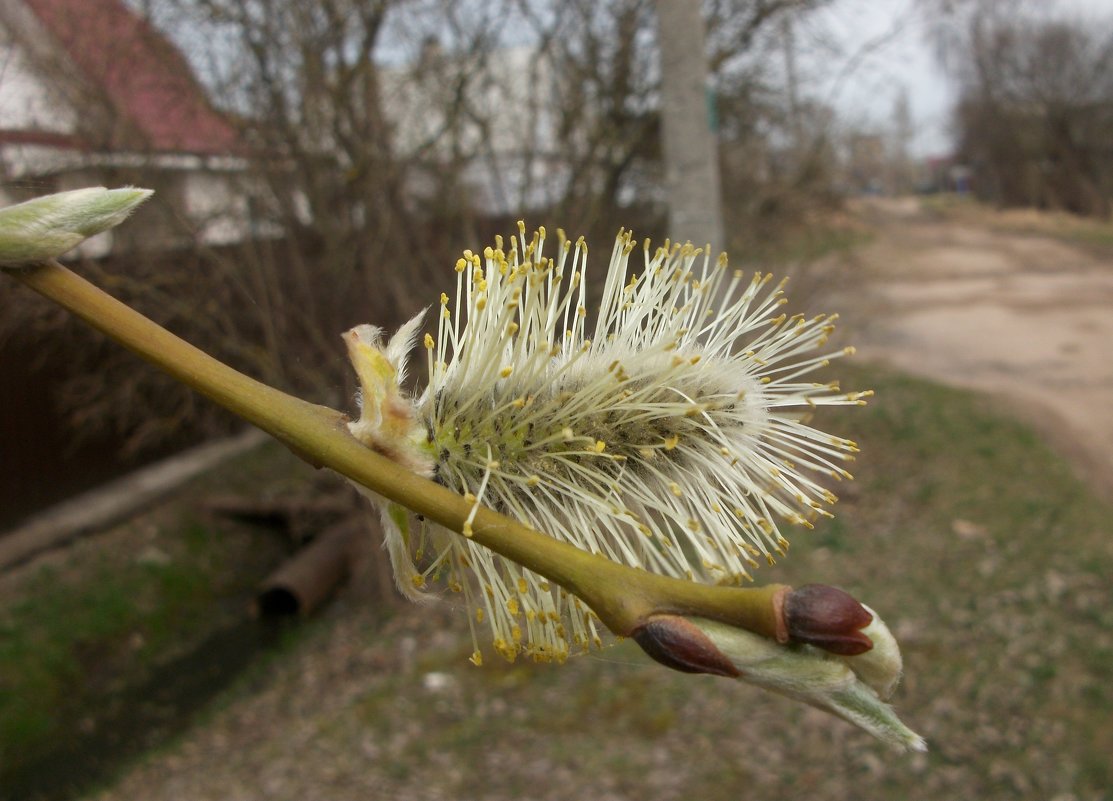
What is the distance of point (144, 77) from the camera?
5.40 meters

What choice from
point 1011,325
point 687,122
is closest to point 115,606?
point 687,122

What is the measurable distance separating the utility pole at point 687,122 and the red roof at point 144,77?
2.55 metres

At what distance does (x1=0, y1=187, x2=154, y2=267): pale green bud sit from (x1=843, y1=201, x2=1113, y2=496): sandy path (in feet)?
25.5

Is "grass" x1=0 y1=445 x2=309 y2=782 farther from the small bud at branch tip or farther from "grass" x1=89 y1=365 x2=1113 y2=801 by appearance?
the small bud at branch tip

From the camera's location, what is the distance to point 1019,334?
12.3 metres

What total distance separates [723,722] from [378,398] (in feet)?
13.8

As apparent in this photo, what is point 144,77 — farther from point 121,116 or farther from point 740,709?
point 740,709

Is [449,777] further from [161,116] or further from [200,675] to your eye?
[161,116]

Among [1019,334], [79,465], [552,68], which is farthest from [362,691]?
[1019,334]

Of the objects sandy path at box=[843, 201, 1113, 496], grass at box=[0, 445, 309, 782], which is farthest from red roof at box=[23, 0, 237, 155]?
sandy path at box=[843, 201, 1113, 496]

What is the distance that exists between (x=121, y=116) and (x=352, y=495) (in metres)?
2.67

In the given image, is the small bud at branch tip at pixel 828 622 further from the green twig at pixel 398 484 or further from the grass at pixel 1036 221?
the grass at pixel 1036 221

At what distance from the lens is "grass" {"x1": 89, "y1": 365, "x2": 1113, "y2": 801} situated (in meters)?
4.18

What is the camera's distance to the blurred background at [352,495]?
428cm
